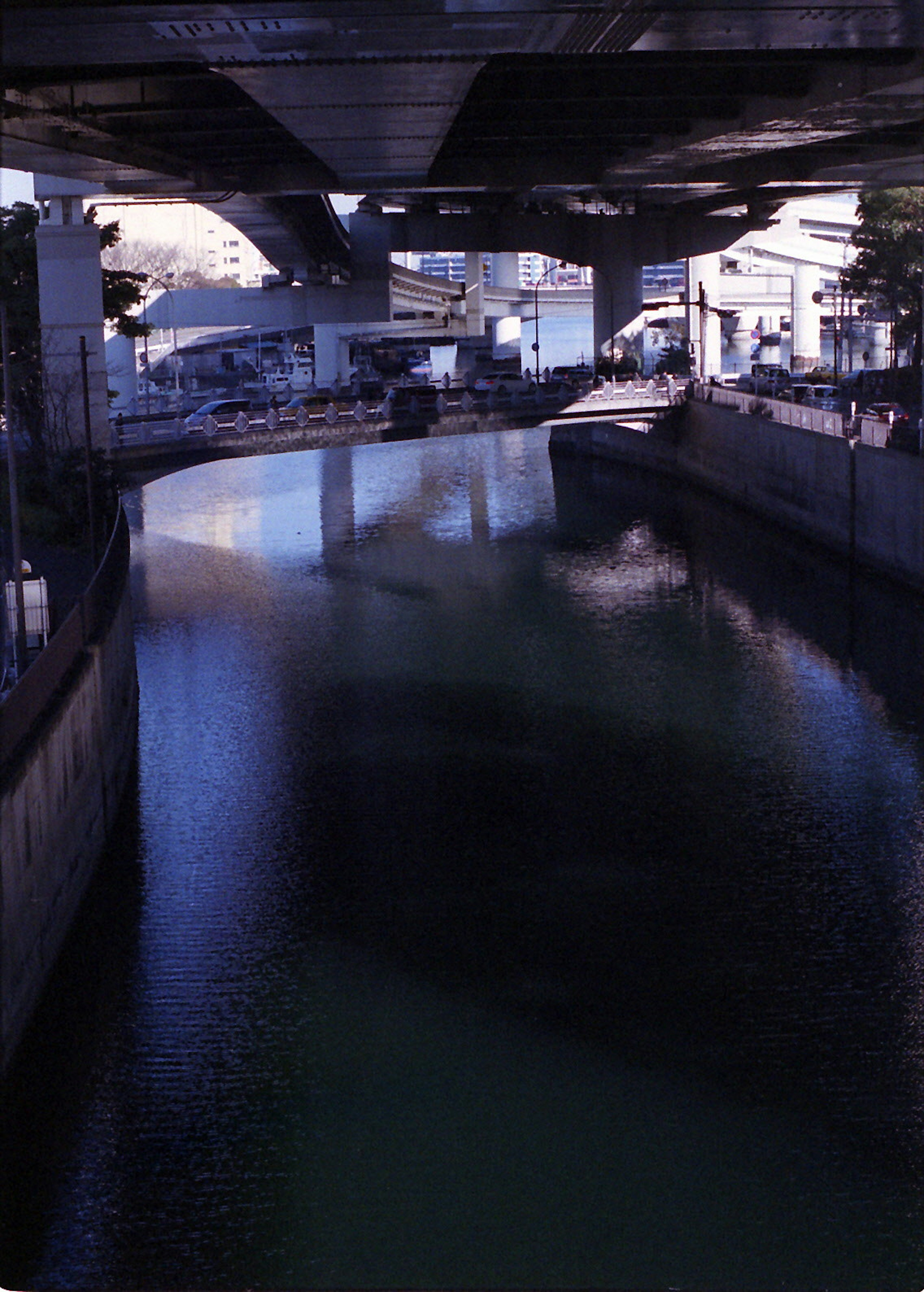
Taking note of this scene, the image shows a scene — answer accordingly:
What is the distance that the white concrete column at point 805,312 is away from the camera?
89.5m

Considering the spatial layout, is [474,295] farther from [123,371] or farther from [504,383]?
[123,371]

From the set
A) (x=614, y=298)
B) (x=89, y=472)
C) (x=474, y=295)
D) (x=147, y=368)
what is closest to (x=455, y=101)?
(x=89, y=472)

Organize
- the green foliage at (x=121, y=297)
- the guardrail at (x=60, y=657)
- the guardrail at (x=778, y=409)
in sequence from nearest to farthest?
1. the guardrail at (x=60, y=657)
2. the guardrail at (x=778, y=409)
3. the green foliage at (x=121, y=297)

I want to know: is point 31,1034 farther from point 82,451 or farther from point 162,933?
point 82,451

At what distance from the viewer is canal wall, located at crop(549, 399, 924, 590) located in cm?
3334

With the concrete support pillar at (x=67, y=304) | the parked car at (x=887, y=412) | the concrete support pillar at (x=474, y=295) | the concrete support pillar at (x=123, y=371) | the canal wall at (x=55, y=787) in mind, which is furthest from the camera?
the concrete support pillar at (x=474, y=295)

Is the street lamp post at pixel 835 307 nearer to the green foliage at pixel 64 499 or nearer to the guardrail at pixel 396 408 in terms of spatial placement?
the guardrail at pixel 396 408

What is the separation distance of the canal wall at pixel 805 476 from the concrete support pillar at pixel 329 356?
2332 cm

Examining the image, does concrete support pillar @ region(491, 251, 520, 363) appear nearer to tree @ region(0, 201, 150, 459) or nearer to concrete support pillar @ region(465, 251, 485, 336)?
concrete support pillar @ region(465, 251, 485, 336)

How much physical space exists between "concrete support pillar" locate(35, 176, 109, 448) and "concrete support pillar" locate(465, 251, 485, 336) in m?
54.1

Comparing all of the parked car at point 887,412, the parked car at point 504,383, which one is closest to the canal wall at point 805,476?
the parked car at point 887,412

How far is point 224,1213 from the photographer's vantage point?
39.9 feet

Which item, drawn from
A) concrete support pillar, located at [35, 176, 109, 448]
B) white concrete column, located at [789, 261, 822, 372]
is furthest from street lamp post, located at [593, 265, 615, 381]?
white concrete column, located at [789, 261, 822, 372]

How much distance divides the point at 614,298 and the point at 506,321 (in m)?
49.4
